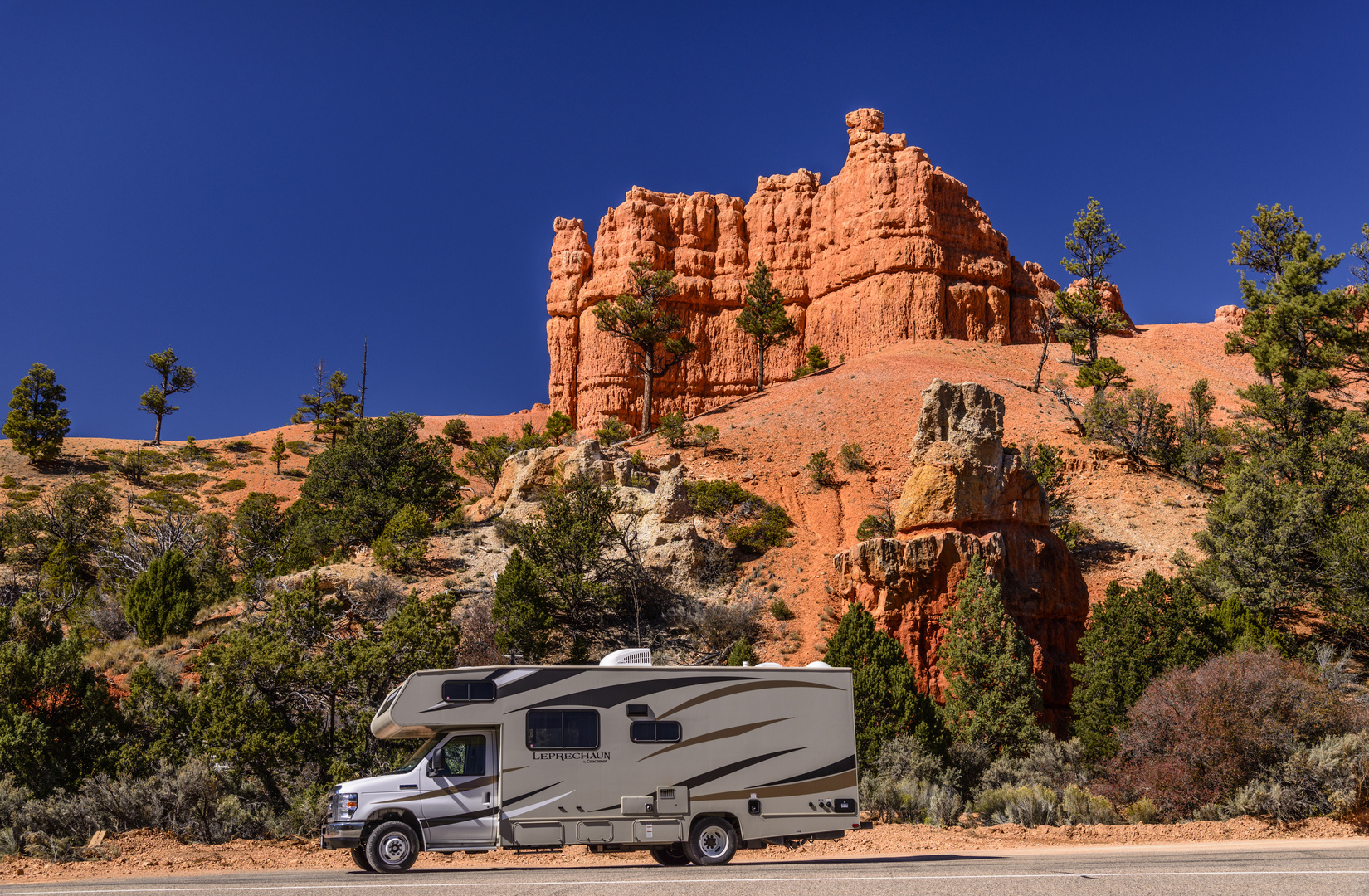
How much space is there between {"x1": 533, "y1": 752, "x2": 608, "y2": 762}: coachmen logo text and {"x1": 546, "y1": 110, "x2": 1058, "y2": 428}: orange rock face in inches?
2319

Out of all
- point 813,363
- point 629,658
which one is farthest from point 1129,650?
point 813,363

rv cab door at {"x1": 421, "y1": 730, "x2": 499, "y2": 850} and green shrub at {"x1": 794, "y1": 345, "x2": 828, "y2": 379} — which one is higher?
green shrub at {"x1": 794, "y1": 345, "x2": 828, "y2": 379}

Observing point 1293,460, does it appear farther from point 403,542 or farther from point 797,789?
point 403,542

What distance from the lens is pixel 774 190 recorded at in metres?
81.8

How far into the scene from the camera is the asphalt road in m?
10.1

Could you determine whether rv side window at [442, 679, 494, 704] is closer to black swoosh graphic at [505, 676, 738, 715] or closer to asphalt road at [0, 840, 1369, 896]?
black swoosh graphic at [505, 676, 738, 715]

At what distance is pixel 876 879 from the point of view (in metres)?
11.1

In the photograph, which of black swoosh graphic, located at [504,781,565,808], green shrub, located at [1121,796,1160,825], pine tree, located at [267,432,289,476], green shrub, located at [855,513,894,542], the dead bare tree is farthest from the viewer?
pine tree, located at [267,432,289,476]

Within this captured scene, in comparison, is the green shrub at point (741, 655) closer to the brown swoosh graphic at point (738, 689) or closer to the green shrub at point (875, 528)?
the green shrub at point (875, 528)

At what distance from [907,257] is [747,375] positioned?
15047mm

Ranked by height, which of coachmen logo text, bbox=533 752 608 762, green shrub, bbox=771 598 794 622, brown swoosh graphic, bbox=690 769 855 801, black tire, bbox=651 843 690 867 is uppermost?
green shrub, bbox=771 598 794 622

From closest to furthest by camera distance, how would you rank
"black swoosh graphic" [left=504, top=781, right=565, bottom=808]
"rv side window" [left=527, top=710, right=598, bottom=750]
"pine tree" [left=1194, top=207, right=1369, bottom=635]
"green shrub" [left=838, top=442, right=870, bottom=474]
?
1. "black swoosh graphic" [left=504, top=781, right=565, bottom=808]
2. "rv side window" [left=527, top=710, right=598, bottom=750]
3. "pine tree" [left=1194, top=207, right=1369, bottom=635]
4. "green shrub" [left=838, top=442, right=870, bottom=474]

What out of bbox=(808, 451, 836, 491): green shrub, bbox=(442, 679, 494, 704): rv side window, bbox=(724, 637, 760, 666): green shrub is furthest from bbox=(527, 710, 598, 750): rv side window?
bbox=(808, 451, 836, 491): green shrub

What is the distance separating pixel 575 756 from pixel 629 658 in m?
1.86
